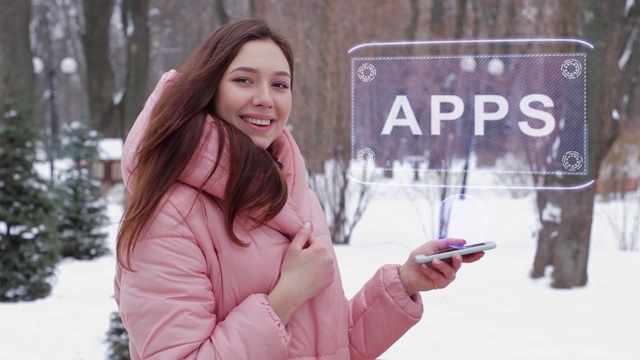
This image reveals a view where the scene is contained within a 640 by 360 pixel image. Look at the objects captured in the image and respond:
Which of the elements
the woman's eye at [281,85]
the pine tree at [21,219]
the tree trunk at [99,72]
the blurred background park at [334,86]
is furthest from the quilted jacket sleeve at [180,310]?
the tree trunk at [99,72]

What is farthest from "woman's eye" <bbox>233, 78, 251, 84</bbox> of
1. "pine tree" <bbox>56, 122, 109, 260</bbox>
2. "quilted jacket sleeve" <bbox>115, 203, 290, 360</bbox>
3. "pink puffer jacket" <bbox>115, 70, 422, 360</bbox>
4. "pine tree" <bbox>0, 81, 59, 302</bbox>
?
"pine tree" <bbox>56, 122, 109, 260</bbox>

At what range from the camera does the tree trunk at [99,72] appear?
5.87 metres

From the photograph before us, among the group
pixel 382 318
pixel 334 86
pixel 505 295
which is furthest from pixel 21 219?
pixel 382 318

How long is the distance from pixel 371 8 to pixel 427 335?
1.68 metres

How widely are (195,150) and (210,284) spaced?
25 centimetres

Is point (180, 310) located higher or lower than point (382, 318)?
higher

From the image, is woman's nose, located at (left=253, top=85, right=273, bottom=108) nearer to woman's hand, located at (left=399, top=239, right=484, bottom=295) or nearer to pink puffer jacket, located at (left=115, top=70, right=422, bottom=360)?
pink puffer jacket, located at (left=115, top=70, right=422, bottom=360)

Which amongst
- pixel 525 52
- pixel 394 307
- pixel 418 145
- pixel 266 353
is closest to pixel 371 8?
pixel 525 52

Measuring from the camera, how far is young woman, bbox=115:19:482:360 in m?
1.24

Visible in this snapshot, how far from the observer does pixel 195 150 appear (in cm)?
130

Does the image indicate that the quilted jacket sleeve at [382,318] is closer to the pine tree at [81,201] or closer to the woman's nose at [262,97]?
the woman's nose at [262,97]

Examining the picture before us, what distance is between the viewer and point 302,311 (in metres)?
1.41

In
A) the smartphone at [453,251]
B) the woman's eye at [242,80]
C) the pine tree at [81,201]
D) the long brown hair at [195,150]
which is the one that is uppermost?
the woman's eye at [242,80]

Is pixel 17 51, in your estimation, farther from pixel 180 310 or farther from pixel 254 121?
pixel 180 310
